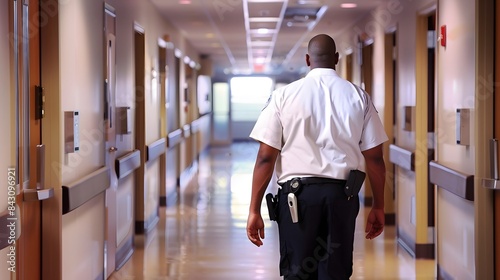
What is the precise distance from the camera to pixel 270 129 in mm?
3369

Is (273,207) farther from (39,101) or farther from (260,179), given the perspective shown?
(39,101)

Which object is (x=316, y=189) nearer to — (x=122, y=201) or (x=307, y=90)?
(x=307, y=90)

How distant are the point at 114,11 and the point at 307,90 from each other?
10.5ft

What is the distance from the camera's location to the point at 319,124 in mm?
3359

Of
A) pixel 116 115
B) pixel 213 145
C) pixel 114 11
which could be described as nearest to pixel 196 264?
pixel 116 115

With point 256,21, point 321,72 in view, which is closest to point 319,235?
point 321,72

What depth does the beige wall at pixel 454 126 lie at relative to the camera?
4824mm

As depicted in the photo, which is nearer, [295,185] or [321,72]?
[295,185]

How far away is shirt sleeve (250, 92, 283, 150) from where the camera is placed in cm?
337

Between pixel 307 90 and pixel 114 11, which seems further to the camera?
pixel 114 11

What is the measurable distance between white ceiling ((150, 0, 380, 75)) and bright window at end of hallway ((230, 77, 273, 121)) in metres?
8.13

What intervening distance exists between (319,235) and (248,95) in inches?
905

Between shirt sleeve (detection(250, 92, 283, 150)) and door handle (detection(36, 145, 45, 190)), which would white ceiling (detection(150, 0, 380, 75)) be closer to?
door handle (detection(36, 145, 45, 190))

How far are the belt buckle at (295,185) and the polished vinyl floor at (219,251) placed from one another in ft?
8.36
